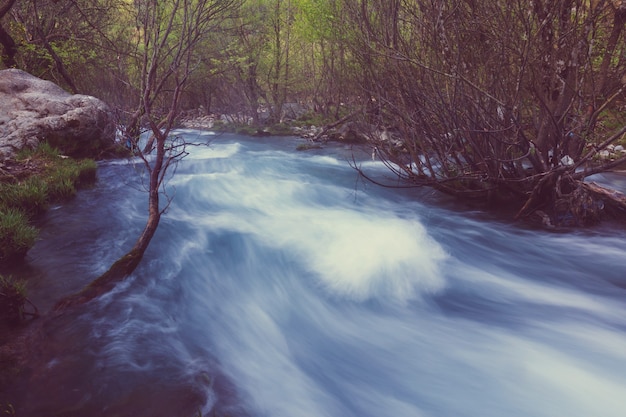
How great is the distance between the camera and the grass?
4.89 meters

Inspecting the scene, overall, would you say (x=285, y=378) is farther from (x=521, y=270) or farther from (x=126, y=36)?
(x=126, y=36)

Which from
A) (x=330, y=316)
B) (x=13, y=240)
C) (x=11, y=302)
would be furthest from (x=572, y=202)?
(x=13, y=240)

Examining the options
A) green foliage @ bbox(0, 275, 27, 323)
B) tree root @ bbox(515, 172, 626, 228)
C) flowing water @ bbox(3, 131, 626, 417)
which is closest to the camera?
flowing water @ bbox(3, 131, 626, 417)

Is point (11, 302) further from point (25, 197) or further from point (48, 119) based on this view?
point (48, 119)

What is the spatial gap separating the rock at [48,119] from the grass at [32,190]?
0.45 metres

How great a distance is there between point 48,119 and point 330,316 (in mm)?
8757

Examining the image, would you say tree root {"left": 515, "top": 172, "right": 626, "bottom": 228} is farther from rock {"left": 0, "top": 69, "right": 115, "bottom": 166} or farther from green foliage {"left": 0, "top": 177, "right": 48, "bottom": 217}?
rock {"left": 0, "top": 69, "right": 115, "bottom": 166}

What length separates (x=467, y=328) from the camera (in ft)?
14.9

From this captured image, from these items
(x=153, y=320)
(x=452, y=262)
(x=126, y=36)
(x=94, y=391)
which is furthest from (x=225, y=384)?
(x=126, y=36)

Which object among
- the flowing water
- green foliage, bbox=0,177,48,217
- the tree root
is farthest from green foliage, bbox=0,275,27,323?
the tree root

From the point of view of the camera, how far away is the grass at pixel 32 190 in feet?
16.0

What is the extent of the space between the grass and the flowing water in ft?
1.00

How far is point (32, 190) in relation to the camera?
6.55m

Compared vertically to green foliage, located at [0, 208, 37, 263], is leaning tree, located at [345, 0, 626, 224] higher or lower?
higher
